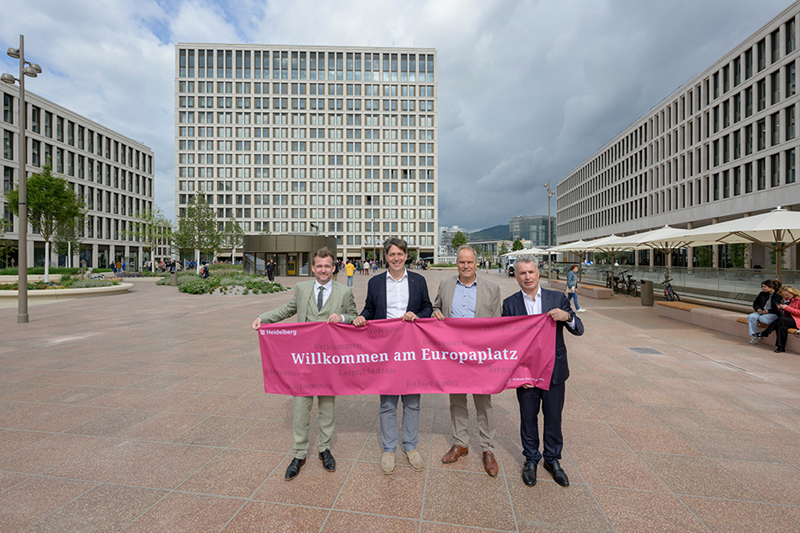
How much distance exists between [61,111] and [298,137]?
124 ft

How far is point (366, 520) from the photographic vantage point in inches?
110

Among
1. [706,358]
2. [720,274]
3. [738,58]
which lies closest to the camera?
[706,358]

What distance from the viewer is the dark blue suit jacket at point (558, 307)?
328 cm

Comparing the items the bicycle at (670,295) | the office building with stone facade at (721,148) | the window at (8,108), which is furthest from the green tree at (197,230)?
the office building with stone facade at (721,148)

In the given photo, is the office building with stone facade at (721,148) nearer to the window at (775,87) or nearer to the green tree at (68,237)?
the window at (775,87)

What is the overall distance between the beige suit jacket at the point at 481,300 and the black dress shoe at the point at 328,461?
1669 millimetres

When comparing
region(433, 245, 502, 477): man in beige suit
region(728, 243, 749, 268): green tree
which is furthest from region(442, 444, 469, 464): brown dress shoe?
region(728, 243, 749, 268): green tree

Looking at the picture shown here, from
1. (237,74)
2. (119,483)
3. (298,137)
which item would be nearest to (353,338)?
(119,483)

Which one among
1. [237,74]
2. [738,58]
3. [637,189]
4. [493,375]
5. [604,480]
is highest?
[237,74]

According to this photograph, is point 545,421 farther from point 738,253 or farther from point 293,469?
point 738,253

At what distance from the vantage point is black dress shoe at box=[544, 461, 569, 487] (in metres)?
3.23

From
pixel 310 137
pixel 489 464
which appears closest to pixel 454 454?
pixel 489 464

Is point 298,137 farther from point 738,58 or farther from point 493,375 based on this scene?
point 493,375

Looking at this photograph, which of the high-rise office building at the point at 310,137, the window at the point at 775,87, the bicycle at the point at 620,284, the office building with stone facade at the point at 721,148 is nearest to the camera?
the bicycle at the point at 620,284
